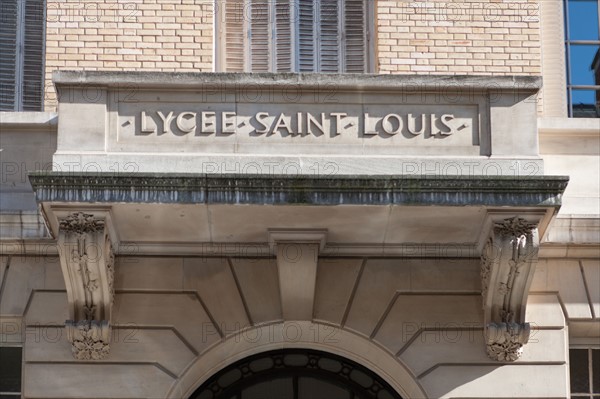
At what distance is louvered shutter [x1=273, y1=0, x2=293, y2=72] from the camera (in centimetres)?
1666

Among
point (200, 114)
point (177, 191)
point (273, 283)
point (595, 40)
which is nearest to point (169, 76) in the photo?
point (200, 114)

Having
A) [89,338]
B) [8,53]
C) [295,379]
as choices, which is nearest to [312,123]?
[295,379]

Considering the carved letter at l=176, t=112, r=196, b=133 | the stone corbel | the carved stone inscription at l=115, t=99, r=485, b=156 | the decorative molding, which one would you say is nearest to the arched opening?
the decorative molding

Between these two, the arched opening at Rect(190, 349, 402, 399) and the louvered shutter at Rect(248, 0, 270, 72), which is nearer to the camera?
the arched opening at Rect(190, 349, 402, 399)

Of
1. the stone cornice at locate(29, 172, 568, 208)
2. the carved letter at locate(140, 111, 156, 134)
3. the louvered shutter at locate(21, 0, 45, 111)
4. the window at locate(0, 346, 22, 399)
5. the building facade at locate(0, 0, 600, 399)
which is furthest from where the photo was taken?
the louvered shutter at locate(21, 0, 45, 111)

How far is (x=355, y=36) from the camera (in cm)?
1667

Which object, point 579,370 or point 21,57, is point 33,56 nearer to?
point 21,57

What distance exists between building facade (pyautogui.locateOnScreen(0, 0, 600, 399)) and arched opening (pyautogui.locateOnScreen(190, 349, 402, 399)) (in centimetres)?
2

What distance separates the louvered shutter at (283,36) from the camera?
16656 mm

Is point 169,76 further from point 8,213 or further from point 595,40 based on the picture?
point 595,40

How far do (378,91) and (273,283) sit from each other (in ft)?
7.54

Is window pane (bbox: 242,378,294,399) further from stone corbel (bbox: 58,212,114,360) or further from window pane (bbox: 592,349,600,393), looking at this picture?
window pane (bbox: 592,349,600,393)

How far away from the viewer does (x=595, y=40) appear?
16844 mm

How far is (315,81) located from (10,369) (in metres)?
4.43
